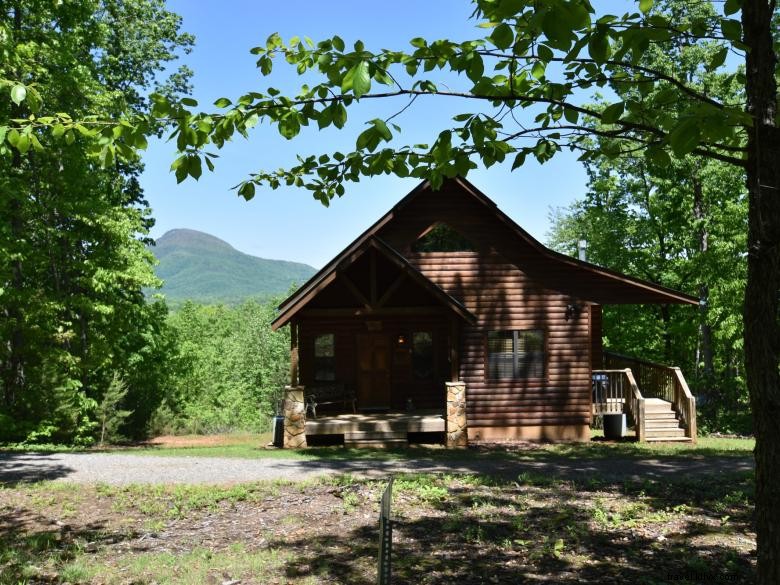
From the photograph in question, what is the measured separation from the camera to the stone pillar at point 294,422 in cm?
1630

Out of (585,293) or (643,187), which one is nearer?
(585,293)

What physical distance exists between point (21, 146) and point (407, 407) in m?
16.2

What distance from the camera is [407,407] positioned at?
62.0 feet

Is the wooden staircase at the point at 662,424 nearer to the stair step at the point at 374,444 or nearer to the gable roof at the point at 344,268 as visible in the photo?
the gable roof at the point at 344,268

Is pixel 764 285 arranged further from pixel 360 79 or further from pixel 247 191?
pixel 247 191

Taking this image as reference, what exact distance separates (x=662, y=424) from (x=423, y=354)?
23.9ft

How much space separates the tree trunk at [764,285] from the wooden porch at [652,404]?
15395mm

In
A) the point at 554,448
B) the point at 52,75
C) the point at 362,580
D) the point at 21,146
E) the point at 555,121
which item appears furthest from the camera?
the point at 52,75

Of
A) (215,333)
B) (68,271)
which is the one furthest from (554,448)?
(215,333)

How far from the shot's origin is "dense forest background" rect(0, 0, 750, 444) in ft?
62.7

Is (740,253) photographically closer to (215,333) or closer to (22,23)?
(22,23)

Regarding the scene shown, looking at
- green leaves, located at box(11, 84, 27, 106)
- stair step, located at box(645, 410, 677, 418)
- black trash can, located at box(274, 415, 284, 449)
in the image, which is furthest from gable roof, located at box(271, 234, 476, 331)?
green leaves, located at box(11, 84, 27, 106)

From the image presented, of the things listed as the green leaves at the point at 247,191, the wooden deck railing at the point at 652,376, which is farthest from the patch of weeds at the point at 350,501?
the wooden deck railing at the point at 652,376

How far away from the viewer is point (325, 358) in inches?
770
